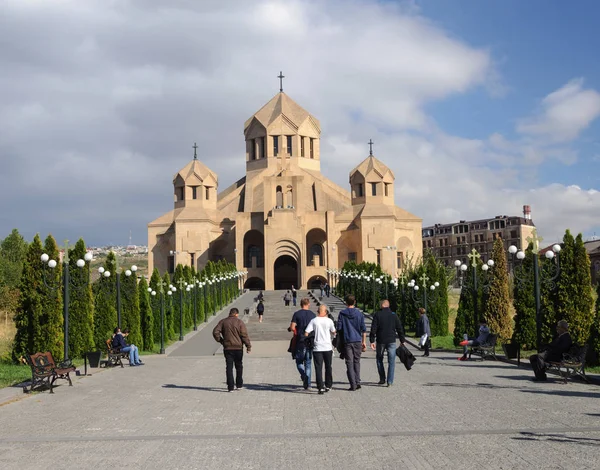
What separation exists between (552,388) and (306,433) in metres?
4.82

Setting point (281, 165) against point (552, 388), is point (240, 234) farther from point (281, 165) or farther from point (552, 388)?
point (552, 388)

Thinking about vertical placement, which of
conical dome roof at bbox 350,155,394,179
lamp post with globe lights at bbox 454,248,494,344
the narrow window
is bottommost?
Answer: lamp post with globe lights at bbox 454,248,494,344

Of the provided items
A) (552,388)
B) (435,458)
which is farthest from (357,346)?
(435,458)

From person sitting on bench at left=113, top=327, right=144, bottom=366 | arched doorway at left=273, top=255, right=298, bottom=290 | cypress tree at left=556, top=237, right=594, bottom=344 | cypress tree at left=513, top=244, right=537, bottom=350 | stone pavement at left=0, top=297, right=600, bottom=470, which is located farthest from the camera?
arched doorway at left=273, top=255, right=298, bottom=290

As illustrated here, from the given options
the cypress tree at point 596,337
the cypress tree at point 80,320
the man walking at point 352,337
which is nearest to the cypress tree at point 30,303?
the cypress tree at point 80,320

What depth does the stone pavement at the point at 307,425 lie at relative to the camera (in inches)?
233

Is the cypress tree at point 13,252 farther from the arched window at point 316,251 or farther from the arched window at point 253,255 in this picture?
the arched window at point 316,251

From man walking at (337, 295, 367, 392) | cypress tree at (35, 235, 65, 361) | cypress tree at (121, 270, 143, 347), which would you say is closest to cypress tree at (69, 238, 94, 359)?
cypress tree at (121, 270, 143, 347)

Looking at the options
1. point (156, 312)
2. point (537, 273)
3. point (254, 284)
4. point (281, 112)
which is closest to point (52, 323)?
point (156, 312)

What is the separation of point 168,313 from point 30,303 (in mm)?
9217

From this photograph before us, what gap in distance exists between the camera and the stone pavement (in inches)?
233

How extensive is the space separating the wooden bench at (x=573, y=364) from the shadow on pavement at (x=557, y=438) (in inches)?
173

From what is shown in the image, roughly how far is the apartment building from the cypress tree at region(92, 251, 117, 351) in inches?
2521

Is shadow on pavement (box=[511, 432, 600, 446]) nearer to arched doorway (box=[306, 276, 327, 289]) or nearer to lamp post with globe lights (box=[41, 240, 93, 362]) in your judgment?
lamp post with globe lights (box=[41, 240, 93, 362])
